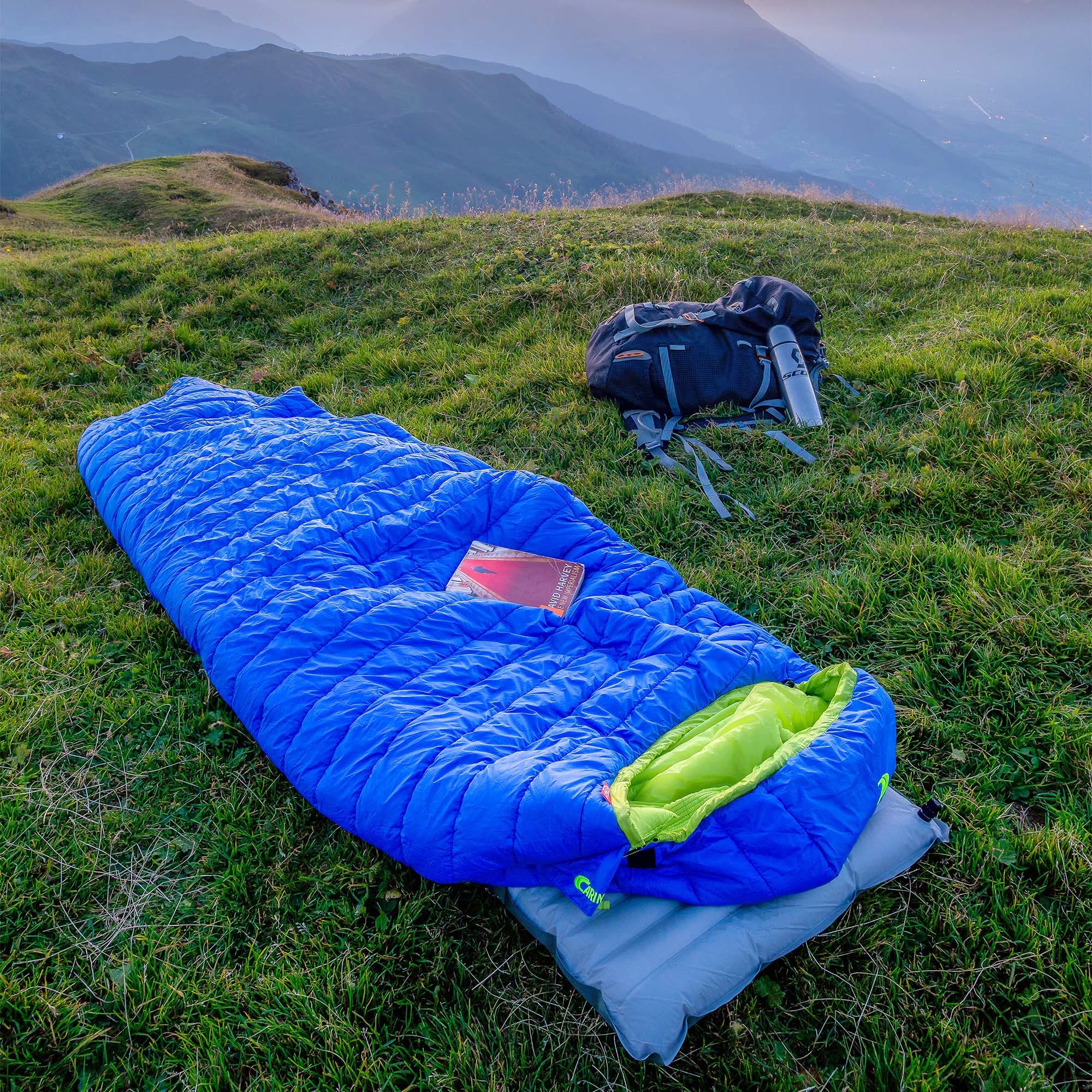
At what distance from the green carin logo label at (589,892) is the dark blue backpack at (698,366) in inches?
112

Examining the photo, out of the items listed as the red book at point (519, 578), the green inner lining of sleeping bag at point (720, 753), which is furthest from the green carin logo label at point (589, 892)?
the red book at point (519, 578)

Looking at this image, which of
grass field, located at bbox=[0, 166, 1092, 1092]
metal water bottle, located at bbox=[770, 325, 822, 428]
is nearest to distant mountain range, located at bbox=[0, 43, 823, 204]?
grass field, located at bbox=[0, 166, 1092, 1092]

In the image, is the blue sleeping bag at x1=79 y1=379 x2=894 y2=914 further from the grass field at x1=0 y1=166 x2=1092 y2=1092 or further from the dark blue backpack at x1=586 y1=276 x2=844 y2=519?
the dark blue backpack at x1=586 y1=276 x2=844 y2=519

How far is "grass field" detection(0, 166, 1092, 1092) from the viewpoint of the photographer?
1.65 m

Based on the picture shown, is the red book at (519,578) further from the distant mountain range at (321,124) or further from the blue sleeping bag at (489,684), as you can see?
the distant mountain range at (321,124)

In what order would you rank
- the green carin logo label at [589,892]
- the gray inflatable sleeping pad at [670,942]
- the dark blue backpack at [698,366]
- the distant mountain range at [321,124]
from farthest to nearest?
1. the distant mountain range at [321,124]
2. the dark blue backpack at [698,366]
3. the green carin logo label at [589,892]
4. the gray inflatable sleeping pad at [670,942]

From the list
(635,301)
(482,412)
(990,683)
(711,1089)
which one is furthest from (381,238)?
(711,1089)

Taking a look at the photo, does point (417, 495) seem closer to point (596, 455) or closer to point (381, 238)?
point (596, 455)

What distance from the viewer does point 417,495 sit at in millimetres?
3074

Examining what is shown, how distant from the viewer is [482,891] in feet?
6.44

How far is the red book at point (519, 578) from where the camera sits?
2.62 m

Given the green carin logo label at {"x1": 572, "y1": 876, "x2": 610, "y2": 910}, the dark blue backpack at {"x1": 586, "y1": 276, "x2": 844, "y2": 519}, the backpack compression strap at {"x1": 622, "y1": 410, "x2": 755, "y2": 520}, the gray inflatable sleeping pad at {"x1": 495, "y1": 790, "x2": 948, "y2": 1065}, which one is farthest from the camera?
the dark blue backpack at {"x1": 586, "y1": 276, "x2": 844, "y2": 519}

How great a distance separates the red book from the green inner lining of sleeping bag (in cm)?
75

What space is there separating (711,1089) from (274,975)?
1170 mm
